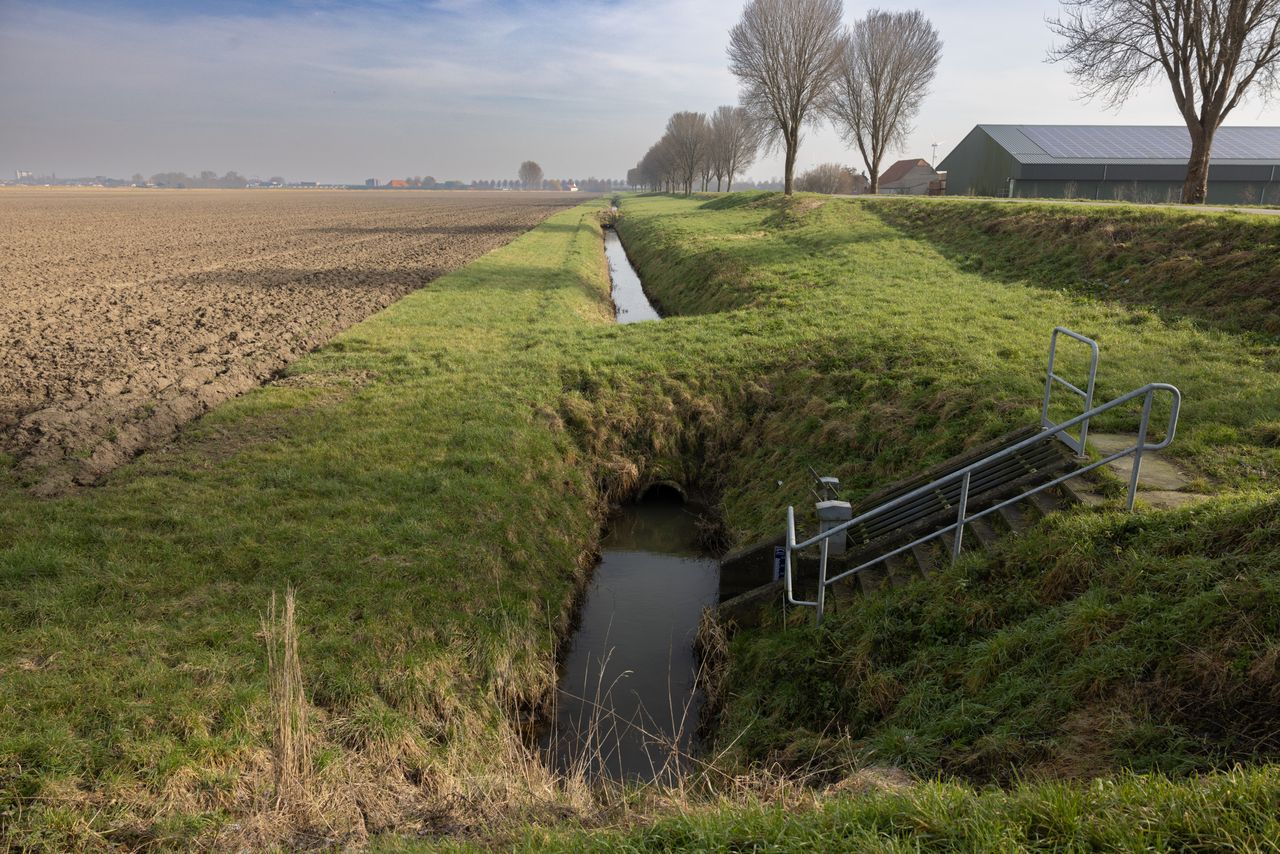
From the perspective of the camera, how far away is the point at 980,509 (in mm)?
7934

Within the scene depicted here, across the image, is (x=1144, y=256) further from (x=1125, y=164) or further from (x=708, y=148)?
(x=708, y=148)

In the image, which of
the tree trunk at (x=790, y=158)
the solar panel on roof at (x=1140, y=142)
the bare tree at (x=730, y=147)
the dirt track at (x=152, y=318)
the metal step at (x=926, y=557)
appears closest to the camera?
the metal step at (x=926, y=557)

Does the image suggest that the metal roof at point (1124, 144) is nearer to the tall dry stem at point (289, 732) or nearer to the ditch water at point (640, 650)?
the ditch water at point (640, 650)

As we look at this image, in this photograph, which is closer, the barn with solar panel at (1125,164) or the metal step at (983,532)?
the metal step at (983,532)

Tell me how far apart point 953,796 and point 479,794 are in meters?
3.21

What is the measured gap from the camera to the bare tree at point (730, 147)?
9725 cm

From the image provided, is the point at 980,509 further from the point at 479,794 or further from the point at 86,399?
the point at 86,399

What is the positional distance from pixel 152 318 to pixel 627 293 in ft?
56.9

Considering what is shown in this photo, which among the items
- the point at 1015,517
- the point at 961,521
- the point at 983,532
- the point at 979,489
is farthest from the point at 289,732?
the point at 979,489

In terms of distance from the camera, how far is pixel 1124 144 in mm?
44250

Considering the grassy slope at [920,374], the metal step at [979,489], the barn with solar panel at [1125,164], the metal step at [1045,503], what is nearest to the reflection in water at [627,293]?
the grassy slope at [920,374]

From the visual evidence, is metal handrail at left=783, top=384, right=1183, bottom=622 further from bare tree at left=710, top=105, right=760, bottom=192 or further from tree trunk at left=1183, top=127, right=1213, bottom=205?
bare tree at left=710, top=105, right=760, bottom=192

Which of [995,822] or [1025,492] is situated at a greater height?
[1025,492]

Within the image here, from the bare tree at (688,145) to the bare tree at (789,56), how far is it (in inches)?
2129
